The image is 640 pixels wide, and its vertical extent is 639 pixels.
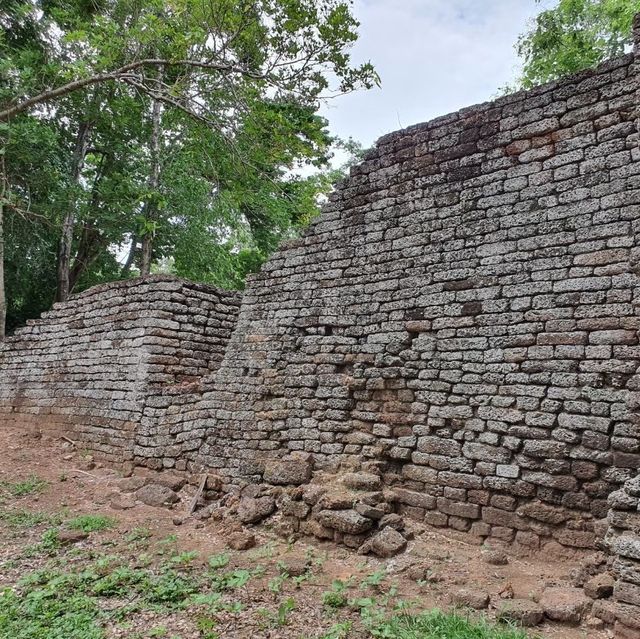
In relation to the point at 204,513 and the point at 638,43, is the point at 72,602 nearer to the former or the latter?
the point at 204,513

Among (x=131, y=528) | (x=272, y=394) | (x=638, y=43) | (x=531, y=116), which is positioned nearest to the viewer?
(x=638, y=43)

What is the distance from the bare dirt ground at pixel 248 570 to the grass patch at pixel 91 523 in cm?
5

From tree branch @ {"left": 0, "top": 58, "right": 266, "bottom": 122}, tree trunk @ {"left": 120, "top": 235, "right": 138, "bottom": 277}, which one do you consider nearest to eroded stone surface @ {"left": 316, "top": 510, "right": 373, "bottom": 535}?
tree branch @ {"left": 0, "top": 58, "right": 266, "bottom": 122}

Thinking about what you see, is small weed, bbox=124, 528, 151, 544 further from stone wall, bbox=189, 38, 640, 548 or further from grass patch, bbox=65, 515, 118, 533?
stone wall, bbox=189, 38, 640, 548

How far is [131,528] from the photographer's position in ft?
15.3

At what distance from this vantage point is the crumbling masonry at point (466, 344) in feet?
11.8

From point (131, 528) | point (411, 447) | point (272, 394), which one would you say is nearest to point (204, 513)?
point (131, 528)

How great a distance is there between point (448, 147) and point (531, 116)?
0.72 m

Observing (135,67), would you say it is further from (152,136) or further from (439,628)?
(439,628)

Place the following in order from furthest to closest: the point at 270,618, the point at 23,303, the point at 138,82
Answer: the point at 23,303 → the point at 138,82 → the point at 270,618

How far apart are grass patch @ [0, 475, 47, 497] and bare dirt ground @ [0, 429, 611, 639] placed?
129mm

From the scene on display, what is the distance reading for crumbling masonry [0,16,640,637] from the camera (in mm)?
3605

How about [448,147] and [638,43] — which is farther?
[448,147]

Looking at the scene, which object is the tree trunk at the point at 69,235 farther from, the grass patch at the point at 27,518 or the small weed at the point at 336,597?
the small weed at the point at 336,597
